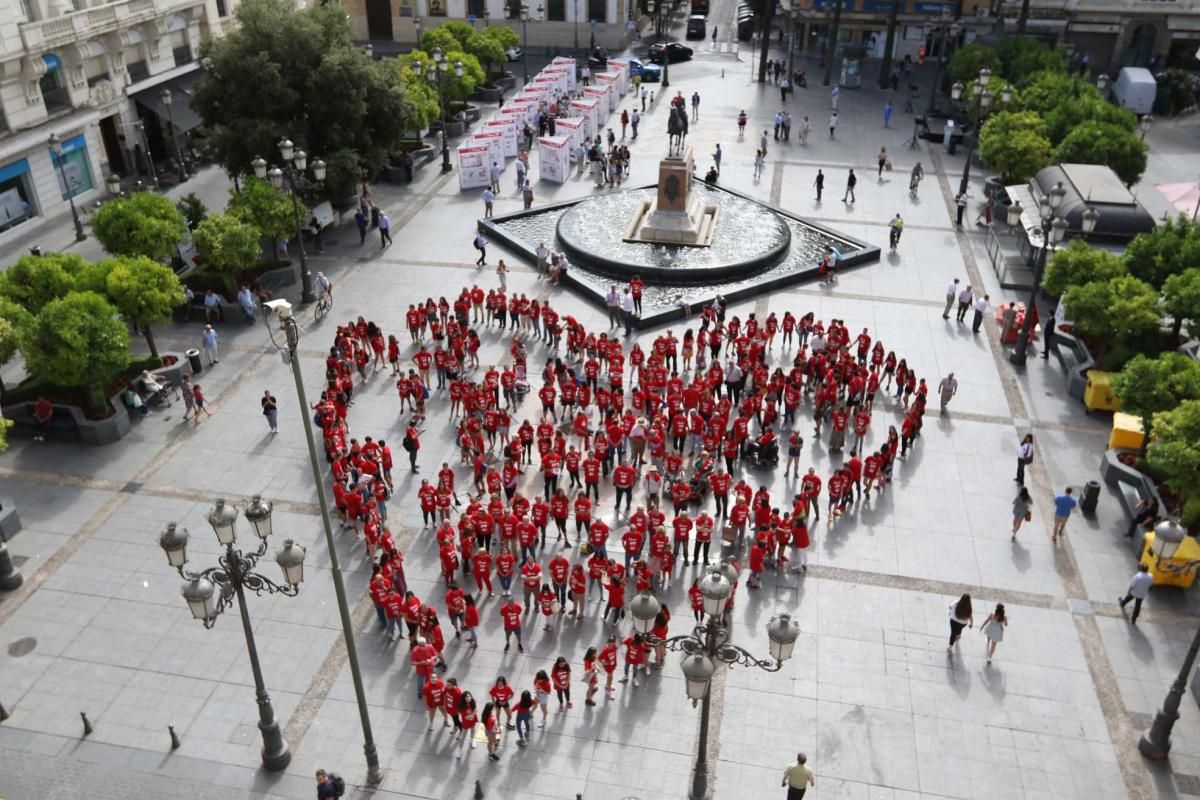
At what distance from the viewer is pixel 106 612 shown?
1697 cm

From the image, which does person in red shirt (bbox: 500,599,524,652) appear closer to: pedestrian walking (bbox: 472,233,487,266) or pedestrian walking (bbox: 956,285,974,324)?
pedestrian walking (bbox: 472,233,487,266)

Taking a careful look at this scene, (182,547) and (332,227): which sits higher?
(182,547)

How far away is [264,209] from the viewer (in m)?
27.4

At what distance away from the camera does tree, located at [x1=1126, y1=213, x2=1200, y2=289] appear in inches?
867

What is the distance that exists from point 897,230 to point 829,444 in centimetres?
1243

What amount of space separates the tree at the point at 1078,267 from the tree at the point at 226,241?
20704 mm

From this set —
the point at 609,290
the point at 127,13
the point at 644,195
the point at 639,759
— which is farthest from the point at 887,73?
the point at 639,759

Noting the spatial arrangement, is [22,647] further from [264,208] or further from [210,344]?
[264,208]

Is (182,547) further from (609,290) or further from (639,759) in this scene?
(609,290)

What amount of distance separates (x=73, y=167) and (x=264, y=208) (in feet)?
44.8

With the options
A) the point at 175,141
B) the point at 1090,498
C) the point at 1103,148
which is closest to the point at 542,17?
the point at 175,141

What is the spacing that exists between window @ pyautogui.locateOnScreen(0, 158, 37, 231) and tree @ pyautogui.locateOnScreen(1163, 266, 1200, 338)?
3436 centimetres

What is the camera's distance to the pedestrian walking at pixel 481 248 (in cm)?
3001

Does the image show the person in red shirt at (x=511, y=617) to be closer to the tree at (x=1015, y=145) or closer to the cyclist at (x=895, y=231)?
the cyclist at (x=895, y=231)
